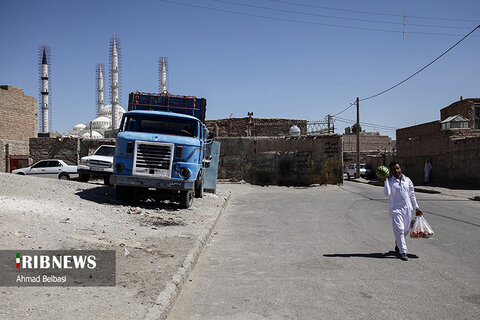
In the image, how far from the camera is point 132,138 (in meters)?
12.0

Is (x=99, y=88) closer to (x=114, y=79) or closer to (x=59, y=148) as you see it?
(x=114, y=79)

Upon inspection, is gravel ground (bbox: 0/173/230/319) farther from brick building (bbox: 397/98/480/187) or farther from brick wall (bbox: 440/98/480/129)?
brick wall (bbox: 440/98/480/129)

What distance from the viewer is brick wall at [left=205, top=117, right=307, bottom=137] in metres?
34.7

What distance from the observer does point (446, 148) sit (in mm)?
27172

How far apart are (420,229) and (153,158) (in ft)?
24.2

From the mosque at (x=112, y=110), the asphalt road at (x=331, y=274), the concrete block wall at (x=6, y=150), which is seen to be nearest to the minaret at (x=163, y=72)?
the mosque at (x=112, y=110)

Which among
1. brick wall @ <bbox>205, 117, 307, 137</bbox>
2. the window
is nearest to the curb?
brick wall @ <bbox>205, 117, 307, 137</bbox>

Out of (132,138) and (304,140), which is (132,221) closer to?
(132,138)

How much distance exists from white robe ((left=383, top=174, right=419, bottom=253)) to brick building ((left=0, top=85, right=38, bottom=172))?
121ft

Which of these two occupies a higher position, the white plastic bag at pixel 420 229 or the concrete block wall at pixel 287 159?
the concrete block wall at pixel 287 159

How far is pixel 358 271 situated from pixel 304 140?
21518 mm

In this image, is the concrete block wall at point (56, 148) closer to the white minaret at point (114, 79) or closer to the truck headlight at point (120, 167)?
the truck headlight at point (120, 167)

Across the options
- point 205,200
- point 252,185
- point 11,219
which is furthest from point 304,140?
point 11,219

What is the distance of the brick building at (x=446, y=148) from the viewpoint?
24062mm
